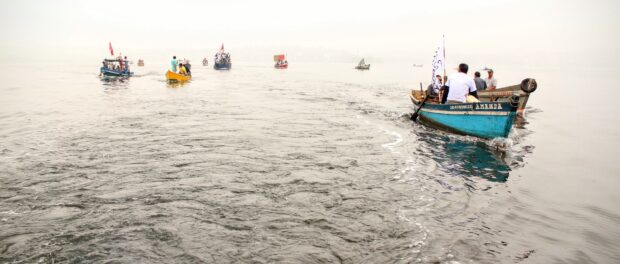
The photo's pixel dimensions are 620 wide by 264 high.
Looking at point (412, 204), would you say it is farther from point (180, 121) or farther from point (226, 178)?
point (180, 121)

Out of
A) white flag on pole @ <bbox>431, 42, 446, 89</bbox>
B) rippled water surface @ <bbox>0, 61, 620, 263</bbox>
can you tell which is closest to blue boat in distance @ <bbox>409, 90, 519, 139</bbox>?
rippled water surface @ <bbox>0, 61, 620, 263</bbox>

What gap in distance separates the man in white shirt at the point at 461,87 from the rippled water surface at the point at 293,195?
5.69 ft

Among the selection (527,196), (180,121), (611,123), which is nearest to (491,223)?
(527,196)

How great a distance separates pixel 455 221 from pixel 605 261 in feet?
7.67

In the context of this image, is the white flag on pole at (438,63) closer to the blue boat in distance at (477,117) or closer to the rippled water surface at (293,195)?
the blue boat in distance at (477,117)

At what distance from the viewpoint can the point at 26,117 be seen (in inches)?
669

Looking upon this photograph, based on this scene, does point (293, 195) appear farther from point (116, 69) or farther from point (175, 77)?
point (116, 69)

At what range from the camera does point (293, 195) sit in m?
7.85

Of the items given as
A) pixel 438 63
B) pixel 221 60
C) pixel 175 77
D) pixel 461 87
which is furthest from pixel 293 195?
pixel 221 60

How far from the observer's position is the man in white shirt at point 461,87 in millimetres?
14625

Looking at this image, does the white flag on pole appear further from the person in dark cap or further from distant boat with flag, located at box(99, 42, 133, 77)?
distant boat with flag, located at box(99, 42, 133, 77)

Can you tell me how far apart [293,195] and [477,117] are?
9.40m

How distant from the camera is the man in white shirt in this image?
48.0 feet

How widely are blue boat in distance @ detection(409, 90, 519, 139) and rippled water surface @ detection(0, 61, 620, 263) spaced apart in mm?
422
